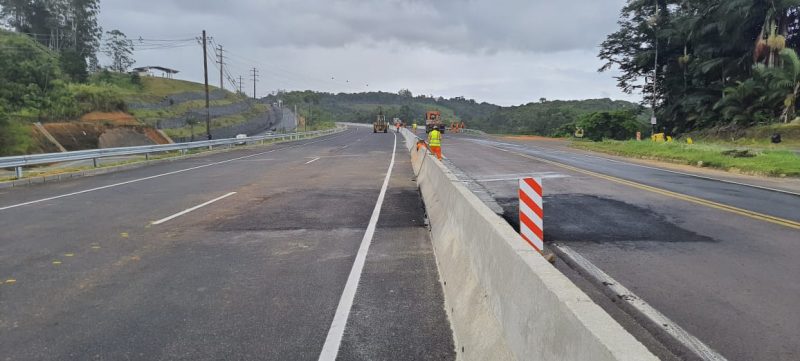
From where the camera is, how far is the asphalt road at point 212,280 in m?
3.99

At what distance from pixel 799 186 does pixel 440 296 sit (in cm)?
1346

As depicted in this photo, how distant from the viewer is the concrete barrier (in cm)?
215

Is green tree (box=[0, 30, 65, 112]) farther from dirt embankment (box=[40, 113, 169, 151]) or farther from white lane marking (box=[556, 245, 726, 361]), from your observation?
white lane marking (box=[556, 245, 726, 361])

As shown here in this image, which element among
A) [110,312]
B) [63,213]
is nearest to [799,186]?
[110,312]

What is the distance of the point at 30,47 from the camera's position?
5556 centimetres

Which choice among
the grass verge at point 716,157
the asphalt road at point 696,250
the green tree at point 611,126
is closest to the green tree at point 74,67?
the green tree at point 611,126

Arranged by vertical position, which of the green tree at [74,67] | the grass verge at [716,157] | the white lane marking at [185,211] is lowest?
the white lane marking at [185,211]

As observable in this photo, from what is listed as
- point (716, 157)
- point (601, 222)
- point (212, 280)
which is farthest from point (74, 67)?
point (601, 222)

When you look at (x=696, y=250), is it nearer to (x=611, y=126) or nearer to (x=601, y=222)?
(x=601, y=222)

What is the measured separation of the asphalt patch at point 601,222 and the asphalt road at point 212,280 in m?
1.98

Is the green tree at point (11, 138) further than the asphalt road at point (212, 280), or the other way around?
the green tree at point (11, 138)

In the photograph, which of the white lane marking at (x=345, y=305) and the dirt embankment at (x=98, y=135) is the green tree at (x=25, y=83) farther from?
the white lane marking at (x=345, y=305)

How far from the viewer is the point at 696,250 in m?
6.54

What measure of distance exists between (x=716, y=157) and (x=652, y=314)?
63.1ft
